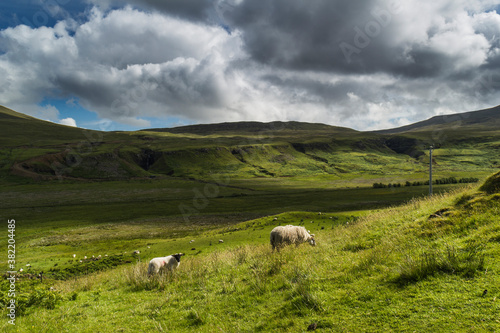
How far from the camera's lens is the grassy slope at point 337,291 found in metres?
6.10

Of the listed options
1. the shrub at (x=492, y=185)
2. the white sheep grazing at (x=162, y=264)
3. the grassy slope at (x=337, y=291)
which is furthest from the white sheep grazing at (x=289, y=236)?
the shrub at (x=492, y=185)

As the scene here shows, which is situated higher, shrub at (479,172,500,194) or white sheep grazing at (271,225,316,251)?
shrub at (479,172,500,194)

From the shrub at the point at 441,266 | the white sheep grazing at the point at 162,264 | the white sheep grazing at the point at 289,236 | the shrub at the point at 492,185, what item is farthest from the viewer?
the white sheep grazing at the point at 289,236

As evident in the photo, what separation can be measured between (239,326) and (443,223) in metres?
9.25

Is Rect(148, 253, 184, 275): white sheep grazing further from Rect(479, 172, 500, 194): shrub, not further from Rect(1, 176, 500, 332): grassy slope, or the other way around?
Rect(479, 172, 500, 194): shrub

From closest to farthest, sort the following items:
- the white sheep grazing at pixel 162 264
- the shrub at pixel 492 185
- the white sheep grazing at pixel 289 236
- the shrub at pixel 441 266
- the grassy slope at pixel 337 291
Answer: the grassy slope at pixel 337 291, the shrub at pixel 441 266, the shrub at pixel 492 185, the white sheep grazing at pixel 162 264, the white sheep grazing at pixel 289 236

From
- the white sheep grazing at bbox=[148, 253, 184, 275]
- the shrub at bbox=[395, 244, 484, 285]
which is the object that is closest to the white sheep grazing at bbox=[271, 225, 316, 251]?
the white sheep grazing at bbox=[148, 253, 184, 275]

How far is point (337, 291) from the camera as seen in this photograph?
303 inches

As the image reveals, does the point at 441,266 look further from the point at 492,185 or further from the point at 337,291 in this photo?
the point at 492,185

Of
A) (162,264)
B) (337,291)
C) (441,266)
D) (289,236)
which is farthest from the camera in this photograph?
(289,236)

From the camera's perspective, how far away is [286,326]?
667 centimetres

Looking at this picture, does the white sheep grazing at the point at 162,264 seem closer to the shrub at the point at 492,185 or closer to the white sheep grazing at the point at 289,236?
the white sheep grazing at the point at 289,236

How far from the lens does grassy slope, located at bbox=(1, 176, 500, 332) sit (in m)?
6.10

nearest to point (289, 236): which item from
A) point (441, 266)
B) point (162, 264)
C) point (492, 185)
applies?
point (162, 264)
